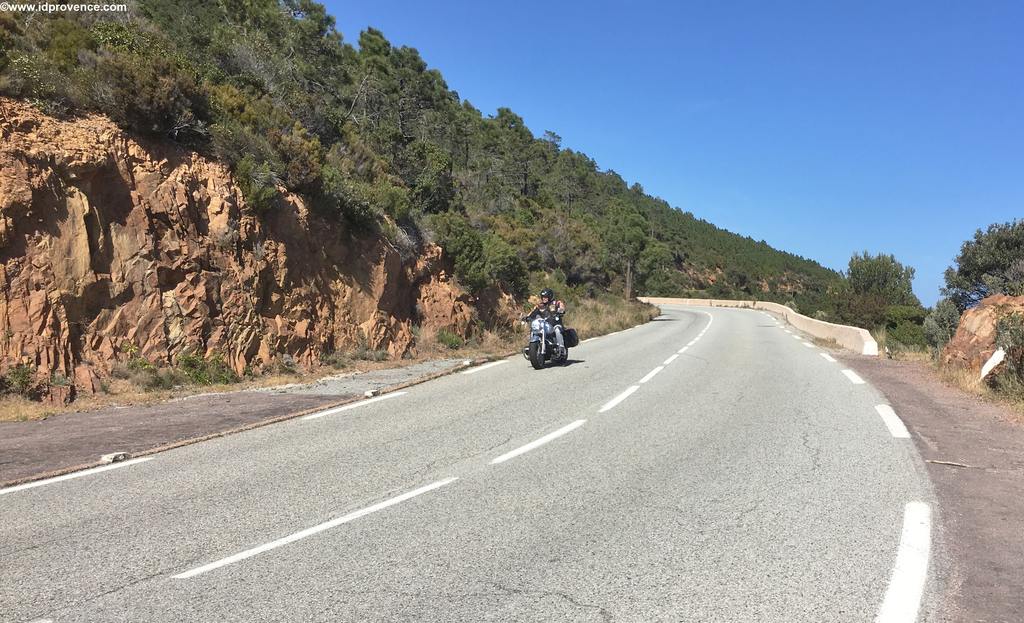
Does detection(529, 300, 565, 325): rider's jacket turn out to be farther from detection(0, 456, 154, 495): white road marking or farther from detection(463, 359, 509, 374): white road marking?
detection(0, 456, 154, 495): white road marking

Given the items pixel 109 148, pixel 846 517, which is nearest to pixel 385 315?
pixel 109 148

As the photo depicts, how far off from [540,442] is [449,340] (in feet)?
37.7

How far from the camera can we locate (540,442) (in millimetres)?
7270

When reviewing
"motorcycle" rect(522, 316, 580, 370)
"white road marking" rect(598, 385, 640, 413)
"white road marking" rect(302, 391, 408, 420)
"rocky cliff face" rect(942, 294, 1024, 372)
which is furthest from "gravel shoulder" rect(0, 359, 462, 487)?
"rocky cliff face" rect(942, 294, 1024, 372)

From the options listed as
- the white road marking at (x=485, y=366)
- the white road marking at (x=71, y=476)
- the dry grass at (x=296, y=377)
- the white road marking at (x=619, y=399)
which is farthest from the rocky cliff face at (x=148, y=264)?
the white road marking at (x=619, y=399)

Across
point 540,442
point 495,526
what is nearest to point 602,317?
point 540,442

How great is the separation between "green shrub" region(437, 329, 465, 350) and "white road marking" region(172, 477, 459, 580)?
12647mm

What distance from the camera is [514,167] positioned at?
166 feet

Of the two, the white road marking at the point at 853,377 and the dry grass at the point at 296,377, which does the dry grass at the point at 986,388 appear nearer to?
the white road marking at the point at 853,377

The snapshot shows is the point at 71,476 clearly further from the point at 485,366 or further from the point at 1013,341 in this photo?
the point at 1013,341

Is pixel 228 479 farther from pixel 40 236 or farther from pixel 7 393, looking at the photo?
pixel 40 236

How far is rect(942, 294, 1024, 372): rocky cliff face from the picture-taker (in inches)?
444

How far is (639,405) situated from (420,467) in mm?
4501

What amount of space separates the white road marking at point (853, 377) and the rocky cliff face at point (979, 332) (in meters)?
1.73
